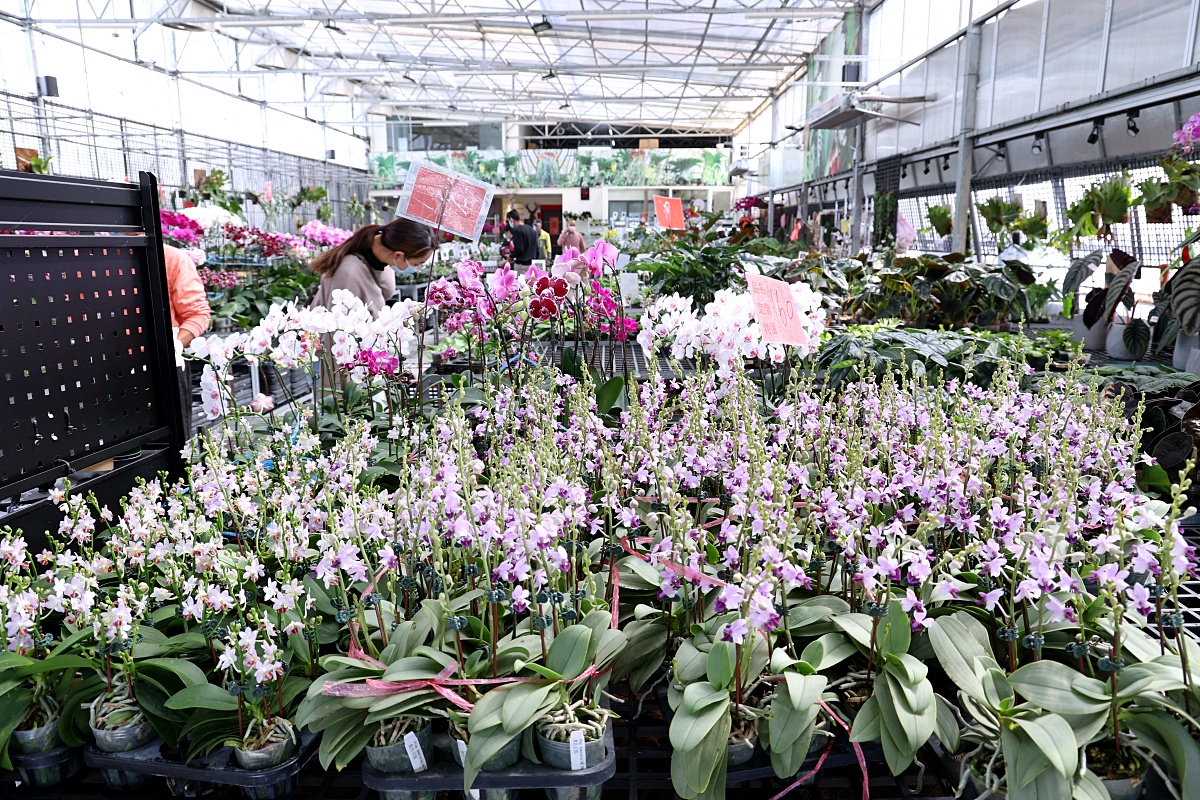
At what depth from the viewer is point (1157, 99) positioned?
479cm

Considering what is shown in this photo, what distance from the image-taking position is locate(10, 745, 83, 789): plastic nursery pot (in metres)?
1.21

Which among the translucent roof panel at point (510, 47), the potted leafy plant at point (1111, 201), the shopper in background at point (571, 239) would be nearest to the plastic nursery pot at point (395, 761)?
the shopper in background at point (571, 239)

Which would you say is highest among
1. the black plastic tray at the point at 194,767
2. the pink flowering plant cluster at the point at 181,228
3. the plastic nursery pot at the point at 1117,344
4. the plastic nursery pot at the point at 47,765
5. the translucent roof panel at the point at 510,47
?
the translucent roof panel at the point at 510,47

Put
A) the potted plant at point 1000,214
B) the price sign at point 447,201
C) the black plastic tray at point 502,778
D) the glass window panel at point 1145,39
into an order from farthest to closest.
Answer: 1. the potted plant at point 1000,214
2. the glass window panel at point 1145,39
3. the price sign at point 447,201
4. the black plastic tray at point 502,778

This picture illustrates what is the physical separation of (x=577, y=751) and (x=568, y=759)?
0.02 m

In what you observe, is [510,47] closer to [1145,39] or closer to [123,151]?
[123,151]

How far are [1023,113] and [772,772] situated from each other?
713 cm

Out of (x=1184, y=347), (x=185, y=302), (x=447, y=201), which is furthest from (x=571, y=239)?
(x=447, y=201)

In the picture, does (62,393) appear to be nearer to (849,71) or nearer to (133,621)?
(133,621)

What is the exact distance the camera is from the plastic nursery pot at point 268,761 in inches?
45.7

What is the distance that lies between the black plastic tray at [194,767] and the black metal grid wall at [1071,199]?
4.37 metres

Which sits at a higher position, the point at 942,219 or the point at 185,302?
the point at 942,219

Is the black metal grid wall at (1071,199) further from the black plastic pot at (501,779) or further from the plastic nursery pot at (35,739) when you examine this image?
the plastic nursery pot at (35,739)

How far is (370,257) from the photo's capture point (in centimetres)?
348
